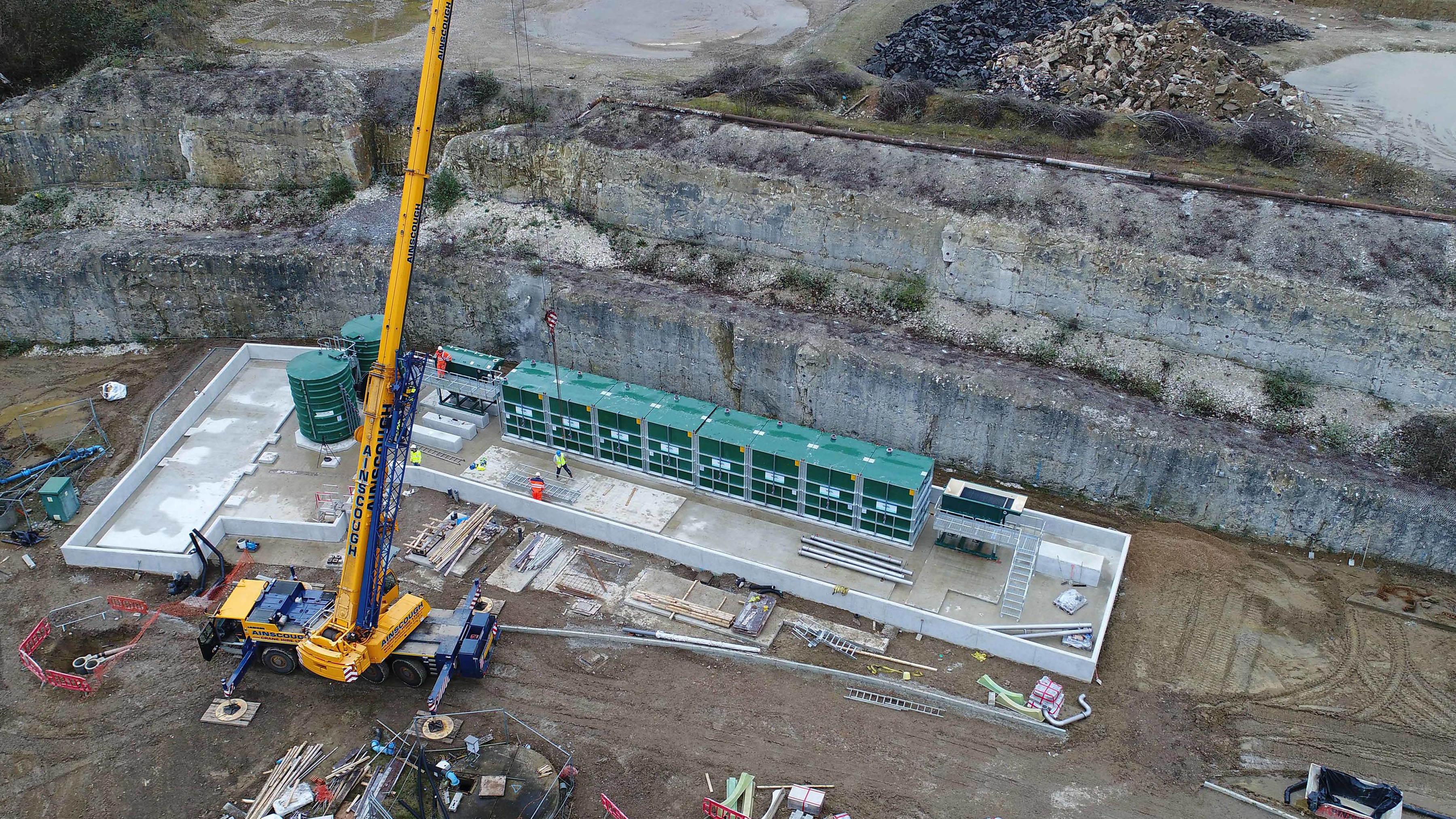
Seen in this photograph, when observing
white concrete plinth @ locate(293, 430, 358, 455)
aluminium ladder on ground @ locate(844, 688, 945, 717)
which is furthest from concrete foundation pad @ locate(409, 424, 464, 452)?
aluminium ladder on ground @ locate(844, 688, 945, 717)

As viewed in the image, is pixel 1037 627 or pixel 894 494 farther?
pixel 894 494

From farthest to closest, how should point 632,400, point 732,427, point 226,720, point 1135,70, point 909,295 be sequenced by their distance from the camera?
point 1135,70 < point 909,295 < point 632,400 < point 732,427 < point 226,720

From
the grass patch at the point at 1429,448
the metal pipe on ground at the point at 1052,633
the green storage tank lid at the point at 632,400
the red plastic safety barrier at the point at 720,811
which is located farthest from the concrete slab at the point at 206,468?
the grass patch at the point at 1429,448

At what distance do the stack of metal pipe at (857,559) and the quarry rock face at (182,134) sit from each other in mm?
20906

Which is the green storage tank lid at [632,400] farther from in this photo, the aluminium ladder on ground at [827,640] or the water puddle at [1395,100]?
the water puddle at [1395,100]

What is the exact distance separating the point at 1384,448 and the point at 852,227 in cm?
1447

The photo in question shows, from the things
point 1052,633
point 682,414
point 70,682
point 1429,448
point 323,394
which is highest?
point 1429,448

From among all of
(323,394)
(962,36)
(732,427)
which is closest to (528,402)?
(323,394)

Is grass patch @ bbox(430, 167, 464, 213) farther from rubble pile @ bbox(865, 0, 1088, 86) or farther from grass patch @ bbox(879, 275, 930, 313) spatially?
rubble pile @ bbox(865, 0, 1088, 86)

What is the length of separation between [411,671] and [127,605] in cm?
728

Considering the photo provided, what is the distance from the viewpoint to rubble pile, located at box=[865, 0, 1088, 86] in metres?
35.6

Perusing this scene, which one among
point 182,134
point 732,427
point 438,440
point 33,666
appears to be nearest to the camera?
point 33,666

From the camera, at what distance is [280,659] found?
1952 cm

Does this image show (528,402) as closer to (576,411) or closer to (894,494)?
A: (576,411)
